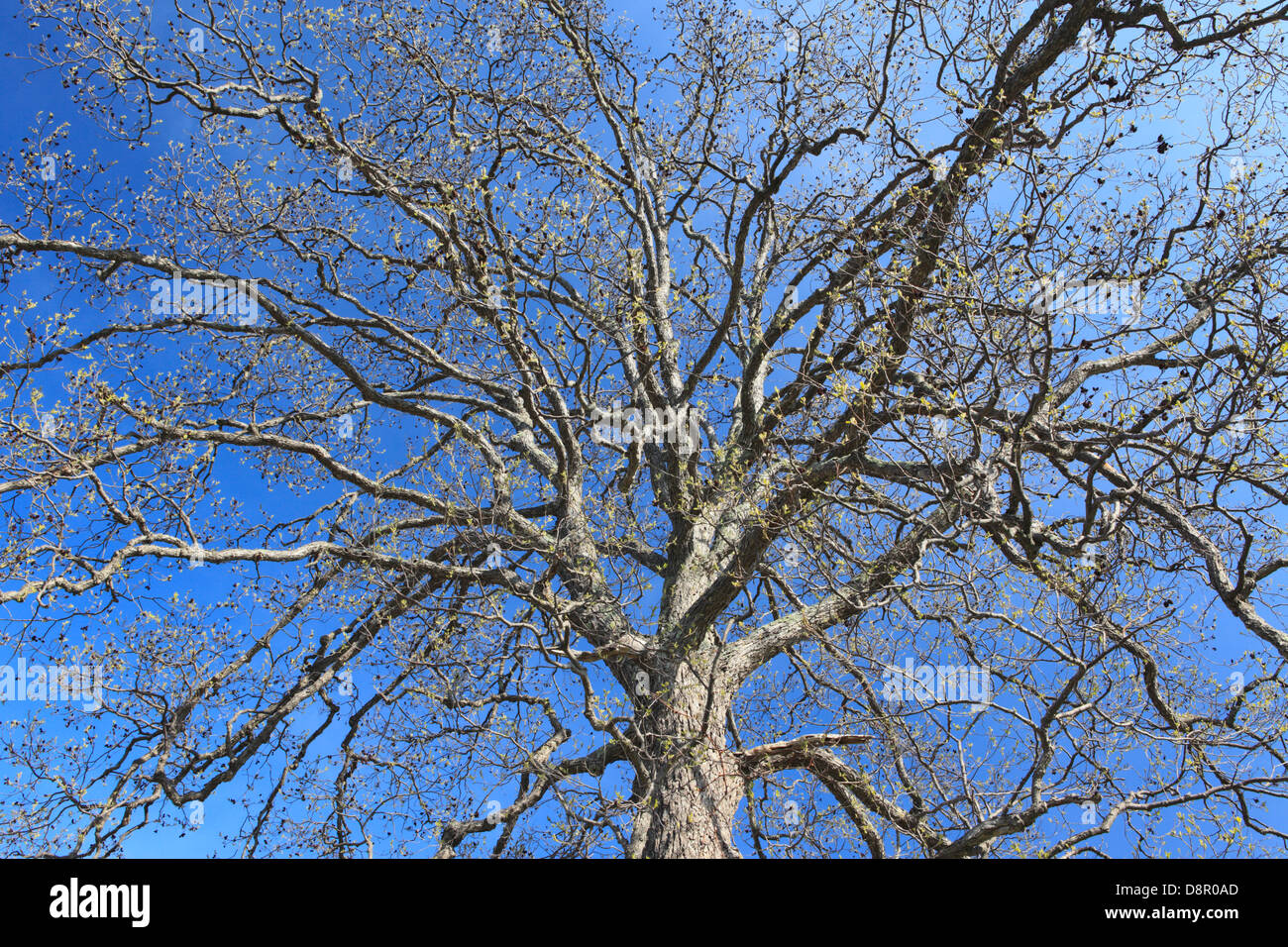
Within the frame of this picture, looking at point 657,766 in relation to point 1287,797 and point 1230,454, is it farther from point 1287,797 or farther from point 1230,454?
point 1230,454

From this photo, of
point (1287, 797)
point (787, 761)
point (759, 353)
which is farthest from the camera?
point (759, 353)

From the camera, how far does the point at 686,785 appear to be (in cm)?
605

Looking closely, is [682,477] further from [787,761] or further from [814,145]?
[814,145]

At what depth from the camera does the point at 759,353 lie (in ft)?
24.6

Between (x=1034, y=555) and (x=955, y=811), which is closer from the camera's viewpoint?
(x=1034, y=555)

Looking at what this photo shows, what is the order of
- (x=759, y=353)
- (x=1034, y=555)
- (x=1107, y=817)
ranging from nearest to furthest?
1. (x=1107, y=817)
2. (x=1034, y=555)
3. (x=759, y=353)

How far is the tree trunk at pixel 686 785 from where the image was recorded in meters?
5.82

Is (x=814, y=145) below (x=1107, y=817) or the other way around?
the other way around

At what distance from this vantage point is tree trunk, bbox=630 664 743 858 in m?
5.82
